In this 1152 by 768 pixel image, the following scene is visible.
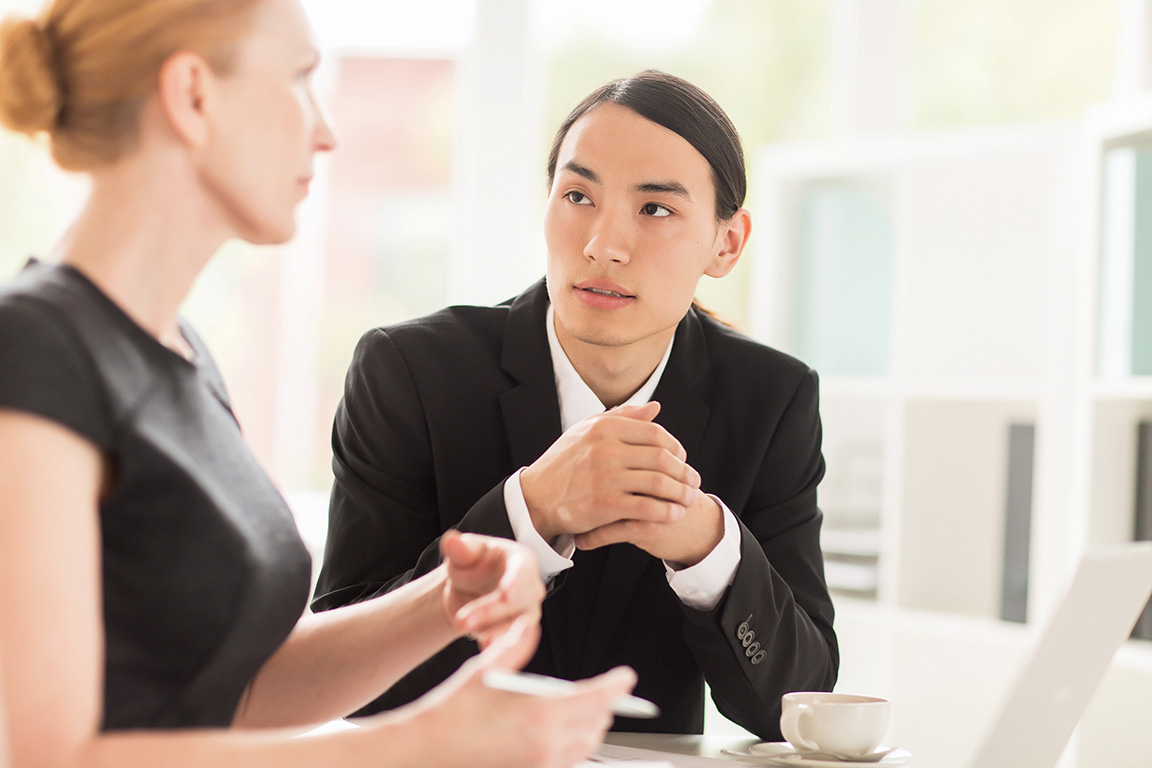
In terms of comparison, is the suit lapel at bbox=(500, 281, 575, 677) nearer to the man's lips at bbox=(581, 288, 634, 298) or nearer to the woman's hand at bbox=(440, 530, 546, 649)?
the man's lips at bbox=(581, 288, 634, 298)

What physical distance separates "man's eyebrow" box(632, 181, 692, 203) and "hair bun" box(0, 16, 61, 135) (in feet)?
2.98

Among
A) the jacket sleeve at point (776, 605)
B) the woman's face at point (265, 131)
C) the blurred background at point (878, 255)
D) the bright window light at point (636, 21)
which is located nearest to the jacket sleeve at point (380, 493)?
the jacket sleeve at point (776, 605)

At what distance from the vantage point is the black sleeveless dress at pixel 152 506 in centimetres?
82

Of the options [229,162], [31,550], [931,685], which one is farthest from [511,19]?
[31,550]

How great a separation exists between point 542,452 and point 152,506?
89 cm

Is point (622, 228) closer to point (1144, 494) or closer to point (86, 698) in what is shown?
point (86, 698)

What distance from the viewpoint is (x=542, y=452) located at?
1.72 m

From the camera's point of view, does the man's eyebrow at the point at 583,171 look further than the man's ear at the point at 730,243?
No

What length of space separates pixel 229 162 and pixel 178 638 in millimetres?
388

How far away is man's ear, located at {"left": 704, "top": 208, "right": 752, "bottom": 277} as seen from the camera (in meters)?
1.86

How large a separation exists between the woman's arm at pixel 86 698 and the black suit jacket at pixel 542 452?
75 cm

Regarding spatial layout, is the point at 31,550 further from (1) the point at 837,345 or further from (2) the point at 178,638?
(1) the point at 837,345

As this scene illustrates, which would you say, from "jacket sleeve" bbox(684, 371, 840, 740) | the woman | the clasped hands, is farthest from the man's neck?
the woman

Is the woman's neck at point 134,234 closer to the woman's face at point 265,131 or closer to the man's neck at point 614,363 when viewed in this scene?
the woman's face at point 265,131
